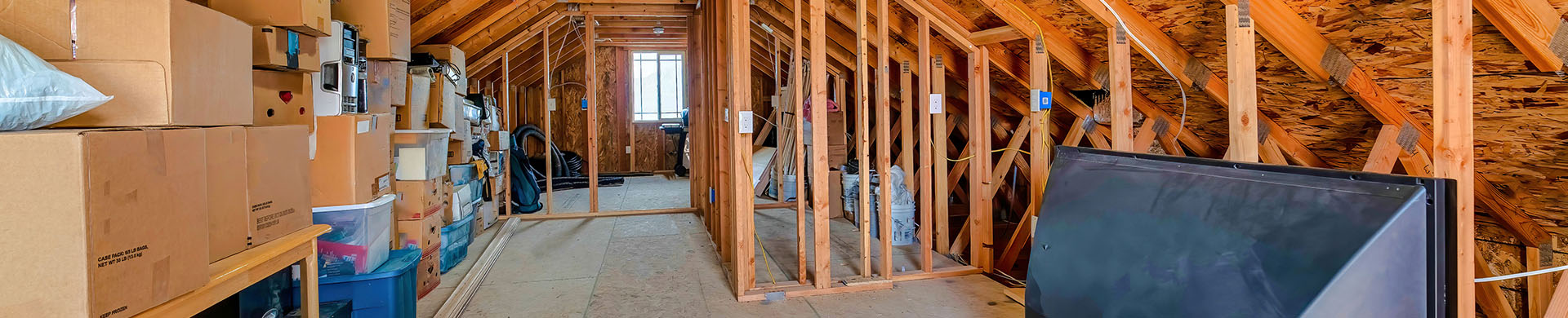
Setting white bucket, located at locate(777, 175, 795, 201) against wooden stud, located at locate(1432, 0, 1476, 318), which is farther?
white bucket, located at locate(777, 175, 795, 201)

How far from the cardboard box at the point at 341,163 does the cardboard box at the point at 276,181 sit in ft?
2.36

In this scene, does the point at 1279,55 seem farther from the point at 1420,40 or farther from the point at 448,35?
the point at 448,35

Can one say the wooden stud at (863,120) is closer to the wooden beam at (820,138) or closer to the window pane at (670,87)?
the wooden beam at (820,138)

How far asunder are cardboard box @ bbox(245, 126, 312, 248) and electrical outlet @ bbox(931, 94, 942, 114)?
274 centimetres

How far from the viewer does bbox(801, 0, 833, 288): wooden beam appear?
3227mm

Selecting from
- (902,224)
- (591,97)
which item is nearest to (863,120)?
(902,224)

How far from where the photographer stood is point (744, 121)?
10.5 ft

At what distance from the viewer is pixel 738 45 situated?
10.5ft

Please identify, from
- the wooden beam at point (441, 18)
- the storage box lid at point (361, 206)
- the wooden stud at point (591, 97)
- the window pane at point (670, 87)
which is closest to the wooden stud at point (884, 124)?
the storage box lid at point (361, 206)

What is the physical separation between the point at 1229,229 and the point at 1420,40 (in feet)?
4.14

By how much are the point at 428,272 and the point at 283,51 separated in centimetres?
152

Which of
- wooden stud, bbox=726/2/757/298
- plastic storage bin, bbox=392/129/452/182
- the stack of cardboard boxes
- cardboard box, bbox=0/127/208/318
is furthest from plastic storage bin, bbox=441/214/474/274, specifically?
cardboard box, bbox=0/127/208/318

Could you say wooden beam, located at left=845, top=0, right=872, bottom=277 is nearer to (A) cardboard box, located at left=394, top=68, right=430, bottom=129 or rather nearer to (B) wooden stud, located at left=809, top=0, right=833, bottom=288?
(B) wooden stud, located at left=809, top=0, right=833, bottom=288

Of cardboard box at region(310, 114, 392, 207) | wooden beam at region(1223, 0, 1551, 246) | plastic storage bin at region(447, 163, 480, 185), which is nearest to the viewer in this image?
wooden beam at region(1223, 0, 1551, 246)
